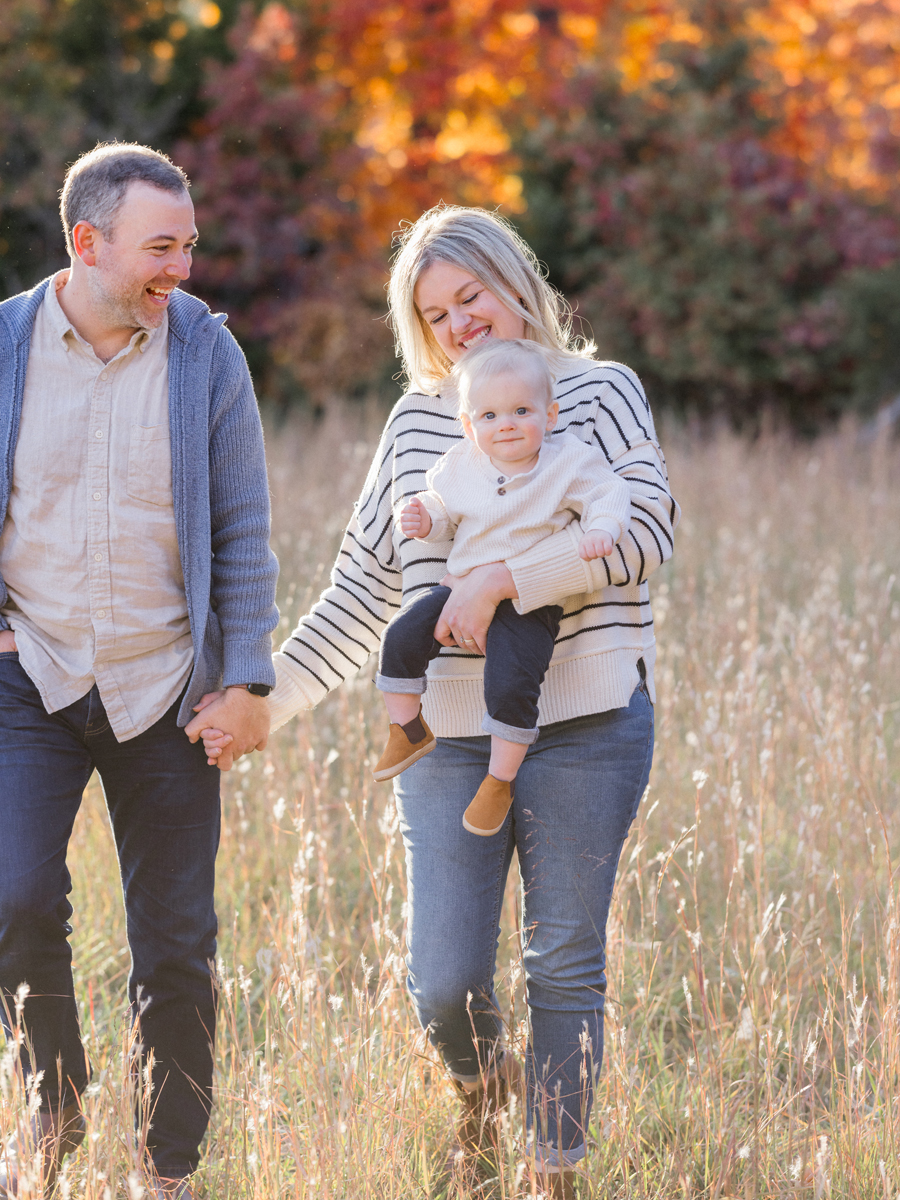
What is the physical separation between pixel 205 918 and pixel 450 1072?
569mm

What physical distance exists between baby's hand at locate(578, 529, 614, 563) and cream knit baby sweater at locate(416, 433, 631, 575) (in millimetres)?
36

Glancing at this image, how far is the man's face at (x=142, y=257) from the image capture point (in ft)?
7.18

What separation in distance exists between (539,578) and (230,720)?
26.6 inches

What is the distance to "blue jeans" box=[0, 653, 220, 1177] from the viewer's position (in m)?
2.21

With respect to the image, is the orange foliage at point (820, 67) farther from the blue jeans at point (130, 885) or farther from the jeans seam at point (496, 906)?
the blue jeans at point (130, 885)

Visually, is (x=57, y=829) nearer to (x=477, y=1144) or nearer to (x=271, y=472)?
(x=477, y=1144)

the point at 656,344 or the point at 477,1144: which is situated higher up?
the point at 656,344

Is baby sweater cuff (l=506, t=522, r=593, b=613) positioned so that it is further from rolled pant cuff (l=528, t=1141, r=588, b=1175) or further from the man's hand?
rolled pant cuff (l=528, t=1141, r=588, b=1175)

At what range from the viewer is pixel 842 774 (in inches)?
132

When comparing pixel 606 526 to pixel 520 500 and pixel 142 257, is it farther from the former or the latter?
pixel 142 257

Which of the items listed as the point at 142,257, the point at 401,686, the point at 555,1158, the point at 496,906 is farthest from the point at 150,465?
the point at 555,1158

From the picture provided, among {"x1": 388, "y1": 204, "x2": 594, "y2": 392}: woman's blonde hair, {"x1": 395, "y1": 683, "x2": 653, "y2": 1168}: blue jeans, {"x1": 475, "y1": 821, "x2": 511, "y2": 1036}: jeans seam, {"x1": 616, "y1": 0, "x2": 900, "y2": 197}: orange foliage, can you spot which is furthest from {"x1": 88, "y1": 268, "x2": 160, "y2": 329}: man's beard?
{"x1": 616, "y1": 0, "x2": 900, "y2": 197}: orange foliage

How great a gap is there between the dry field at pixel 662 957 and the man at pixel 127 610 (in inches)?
4.4

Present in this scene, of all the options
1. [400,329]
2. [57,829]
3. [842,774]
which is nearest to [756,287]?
[842,774]
